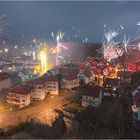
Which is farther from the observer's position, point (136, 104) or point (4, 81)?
point (4, 81)

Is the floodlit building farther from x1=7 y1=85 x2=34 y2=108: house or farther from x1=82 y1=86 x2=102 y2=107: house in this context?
x1=82 y1=86 x2=102 y2=107: house

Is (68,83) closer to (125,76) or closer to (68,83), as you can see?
(68,83)

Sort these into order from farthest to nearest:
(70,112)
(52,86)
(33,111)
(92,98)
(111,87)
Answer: (52,86)
(111,87)
(92,98)
(33,111)
(70,112)

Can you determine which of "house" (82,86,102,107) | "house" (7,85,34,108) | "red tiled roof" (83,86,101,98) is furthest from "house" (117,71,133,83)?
"house" (7,85,34,108)

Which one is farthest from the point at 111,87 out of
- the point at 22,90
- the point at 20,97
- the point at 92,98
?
the point at 20,97

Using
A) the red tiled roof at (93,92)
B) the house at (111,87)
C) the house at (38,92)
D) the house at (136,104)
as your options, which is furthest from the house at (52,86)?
the house at (136,104)

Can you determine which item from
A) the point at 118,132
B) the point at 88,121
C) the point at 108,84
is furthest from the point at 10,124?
the point at 108,84

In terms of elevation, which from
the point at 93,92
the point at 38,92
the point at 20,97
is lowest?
the point at 20,97

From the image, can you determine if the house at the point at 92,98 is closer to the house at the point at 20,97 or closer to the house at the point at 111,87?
the house at the point at 111,87
